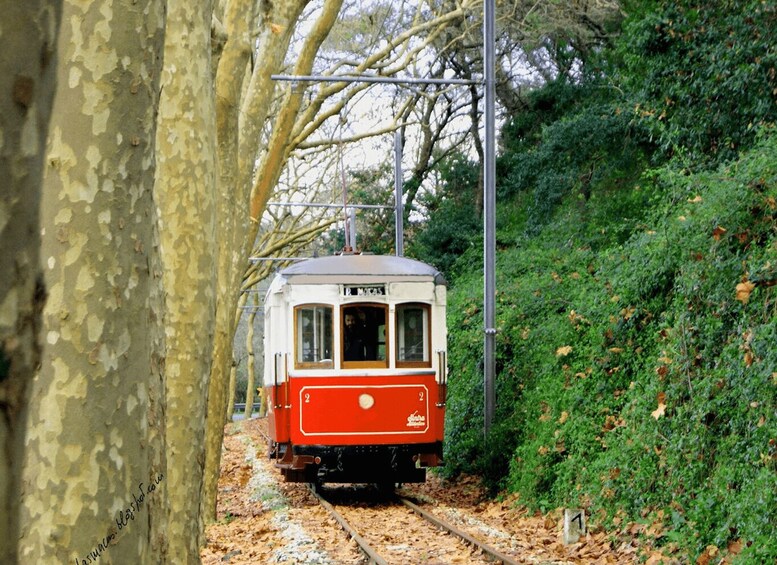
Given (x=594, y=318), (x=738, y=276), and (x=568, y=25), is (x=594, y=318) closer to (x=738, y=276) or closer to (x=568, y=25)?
(x=738, y=276)

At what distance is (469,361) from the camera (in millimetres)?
21031

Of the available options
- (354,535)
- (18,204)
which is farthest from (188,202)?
(354,535)

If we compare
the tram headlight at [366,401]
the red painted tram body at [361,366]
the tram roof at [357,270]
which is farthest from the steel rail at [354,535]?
the tram roof at [357,270]

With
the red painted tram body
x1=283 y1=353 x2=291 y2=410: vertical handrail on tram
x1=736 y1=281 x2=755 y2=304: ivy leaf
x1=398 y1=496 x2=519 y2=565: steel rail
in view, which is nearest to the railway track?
x1=398 y1=496 x2=519 y2=565: steel rail

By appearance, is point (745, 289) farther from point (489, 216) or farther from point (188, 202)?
point (489, 216)

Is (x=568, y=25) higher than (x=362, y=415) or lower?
higher

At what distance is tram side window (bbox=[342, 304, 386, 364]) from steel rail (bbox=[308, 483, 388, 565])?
2.13 meters

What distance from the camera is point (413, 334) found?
51.5ft

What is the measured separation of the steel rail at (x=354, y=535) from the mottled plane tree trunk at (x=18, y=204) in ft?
26.3

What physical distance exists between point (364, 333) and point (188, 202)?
25.9 ft

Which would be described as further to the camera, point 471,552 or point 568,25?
point 568,25

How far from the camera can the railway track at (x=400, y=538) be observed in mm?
10977

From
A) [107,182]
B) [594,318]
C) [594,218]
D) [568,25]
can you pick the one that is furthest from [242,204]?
[568,25]

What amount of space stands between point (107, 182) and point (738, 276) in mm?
8369
